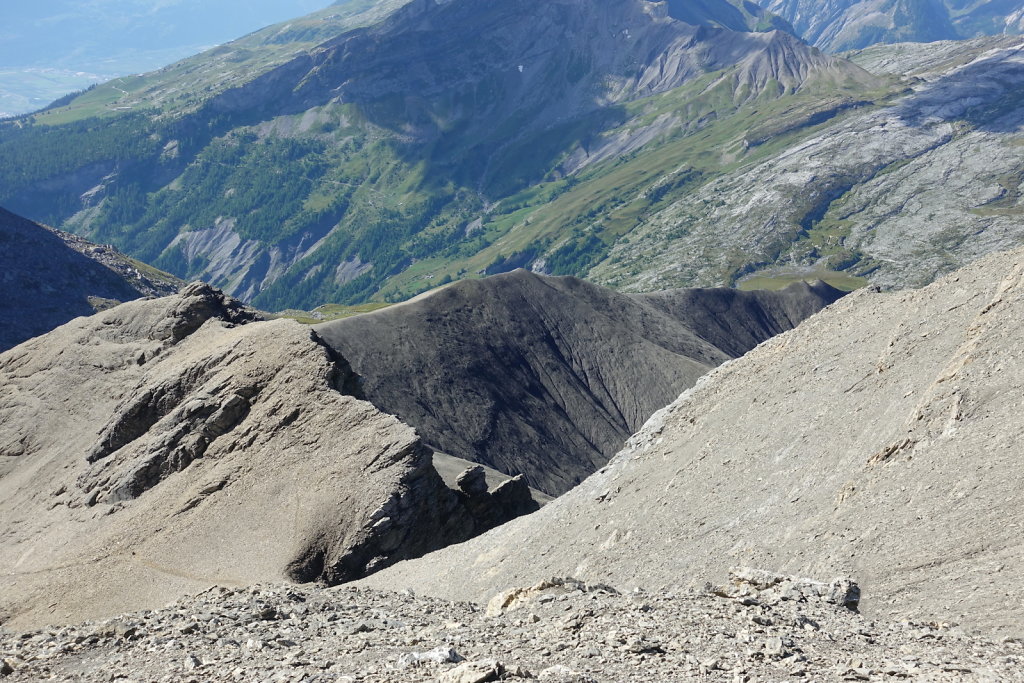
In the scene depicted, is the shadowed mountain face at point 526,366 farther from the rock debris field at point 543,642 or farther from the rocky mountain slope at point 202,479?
the rock debris field at point 543,642

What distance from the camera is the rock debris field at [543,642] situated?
24078 millimetres

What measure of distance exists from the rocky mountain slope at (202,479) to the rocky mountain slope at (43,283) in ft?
285

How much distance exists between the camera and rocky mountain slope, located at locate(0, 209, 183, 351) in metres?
164

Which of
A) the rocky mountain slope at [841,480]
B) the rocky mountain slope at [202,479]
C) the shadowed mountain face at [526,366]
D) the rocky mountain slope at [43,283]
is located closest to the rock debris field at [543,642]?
the rocky mountain slope at [841,480]

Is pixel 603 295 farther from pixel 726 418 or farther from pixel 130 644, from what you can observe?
pixel 130 644

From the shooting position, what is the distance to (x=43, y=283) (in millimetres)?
175125

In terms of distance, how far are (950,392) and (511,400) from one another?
9753 cm

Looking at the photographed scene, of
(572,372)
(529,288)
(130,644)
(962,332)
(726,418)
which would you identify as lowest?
(572,372)

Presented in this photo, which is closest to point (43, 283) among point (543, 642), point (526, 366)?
point (526, 366)

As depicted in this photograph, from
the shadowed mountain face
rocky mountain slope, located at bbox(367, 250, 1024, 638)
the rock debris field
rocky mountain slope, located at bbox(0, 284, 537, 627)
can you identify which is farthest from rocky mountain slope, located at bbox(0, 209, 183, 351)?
the rock debris field

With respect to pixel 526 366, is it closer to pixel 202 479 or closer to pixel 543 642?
pixel 202 479

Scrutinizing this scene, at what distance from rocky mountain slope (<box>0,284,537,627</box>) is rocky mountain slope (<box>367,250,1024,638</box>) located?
19.7 ft

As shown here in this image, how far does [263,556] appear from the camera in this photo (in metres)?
55.9

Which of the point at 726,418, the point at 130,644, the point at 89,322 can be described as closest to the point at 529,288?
the point at 89,322
